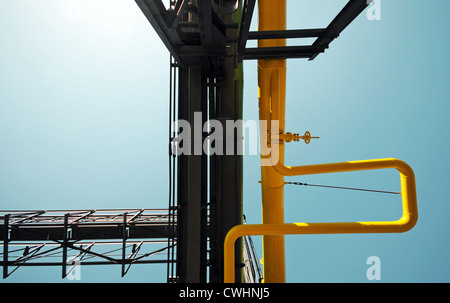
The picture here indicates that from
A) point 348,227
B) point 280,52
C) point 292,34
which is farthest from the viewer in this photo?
point 280,52

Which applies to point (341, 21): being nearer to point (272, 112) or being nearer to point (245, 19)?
point (245, 19)

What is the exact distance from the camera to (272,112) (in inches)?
190

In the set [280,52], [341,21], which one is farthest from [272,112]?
[341,21]

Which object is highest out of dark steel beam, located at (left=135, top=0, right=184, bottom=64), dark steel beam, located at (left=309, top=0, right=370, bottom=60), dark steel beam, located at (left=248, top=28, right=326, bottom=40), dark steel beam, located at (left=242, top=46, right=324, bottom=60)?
dark steel beam, located at (left=248, top=28, right=326, bottom=40)

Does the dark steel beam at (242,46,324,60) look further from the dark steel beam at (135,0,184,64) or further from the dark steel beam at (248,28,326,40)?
the dark steel beam at (135,0,184,64)

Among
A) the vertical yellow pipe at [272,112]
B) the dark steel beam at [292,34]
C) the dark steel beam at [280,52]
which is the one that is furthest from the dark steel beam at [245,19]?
the vertical yellow pipe at [272,112]

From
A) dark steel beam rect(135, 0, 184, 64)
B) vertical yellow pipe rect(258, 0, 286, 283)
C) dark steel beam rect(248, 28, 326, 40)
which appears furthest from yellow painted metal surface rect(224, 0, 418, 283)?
dark steel beam rect(135, 0, 184, 64)

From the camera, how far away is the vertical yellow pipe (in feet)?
15.6

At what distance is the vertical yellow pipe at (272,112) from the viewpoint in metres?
4.76

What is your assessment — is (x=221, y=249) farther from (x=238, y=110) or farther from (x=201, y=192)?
(x=238, y=110)

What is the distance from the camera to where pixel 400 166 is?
362 cm
